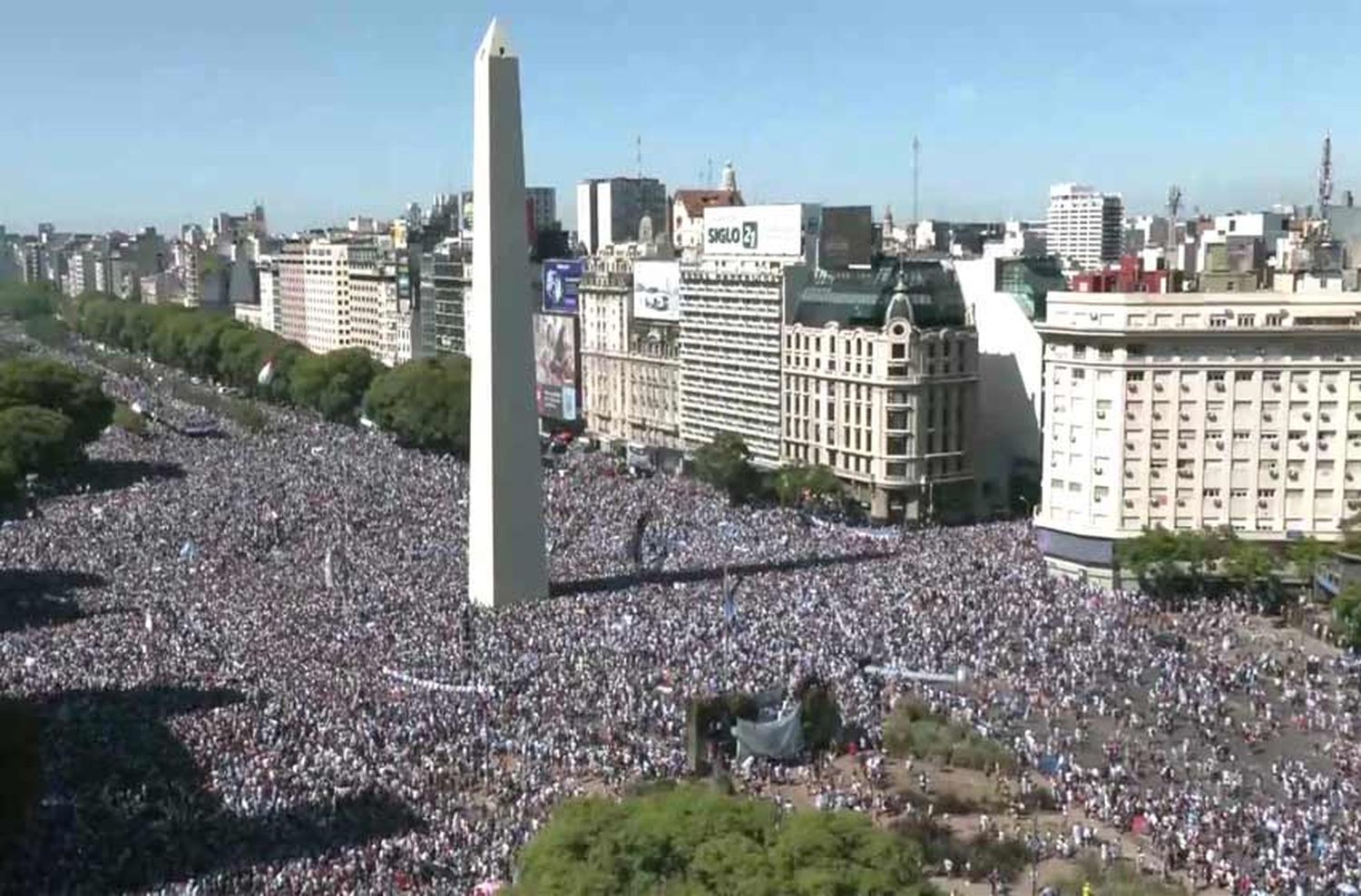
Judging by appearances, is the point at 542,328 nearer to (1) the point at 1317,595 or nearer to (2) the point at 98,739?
(1) the point at 1317,595

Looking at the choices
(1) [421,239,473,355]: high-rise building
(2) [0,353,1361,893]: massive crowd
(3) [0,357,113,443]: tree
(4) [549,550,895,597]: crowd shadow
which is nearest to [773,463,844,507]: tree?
(2) [0,353,1361,893]: massive crowd

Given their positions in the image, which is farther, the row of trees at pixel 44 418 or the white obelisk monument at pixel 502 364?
the row of trees at pixel 44 418

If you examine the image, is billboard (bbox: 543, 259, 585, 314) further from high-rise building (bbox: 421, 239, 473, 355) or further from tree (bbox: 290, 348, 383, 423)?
high-rise building (bbox: 421, 239, 473, 355)

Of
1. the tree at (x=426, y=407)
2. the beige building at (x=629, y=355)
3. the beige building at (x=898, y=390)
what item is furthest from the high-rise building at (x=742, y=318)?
the tree at (x=426, y=407)

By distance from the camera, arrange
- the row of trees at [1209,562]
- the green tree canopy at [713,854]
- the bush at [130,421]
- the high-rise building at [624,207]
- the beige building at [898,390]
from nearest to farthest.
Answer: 1. the green tree canopy at [713,854]
2. the row of trees at [1209,562]
3. the beige building at [898,390]
4. the bush at [130,421]
5. the high-rise building at [624,207]

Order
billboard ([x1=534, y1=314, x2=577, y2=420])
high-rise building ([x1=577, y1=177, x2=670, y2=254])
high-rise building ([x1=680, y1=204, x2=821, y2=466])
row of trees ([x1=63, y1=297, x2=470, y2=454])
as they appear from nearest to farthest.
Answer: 1. high-rise building ([x1=680, y1=204, x2=821, y2=466])
2. row of trees ([x1=63, y1=297, x2=470, y2=454])
3. billboard ([x1=534, y1=314, x2=577, y2=420])
4. high-rise building ([x1=577, y1=177, x2=670, y2=254])

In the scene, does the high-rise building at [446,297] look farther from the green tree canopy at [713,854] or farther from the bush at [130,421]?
the green tree canopy at [713,854]

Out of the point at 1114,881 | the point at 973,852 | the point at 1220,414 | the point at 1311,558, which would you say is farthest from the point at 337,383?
the point at 1114,881
